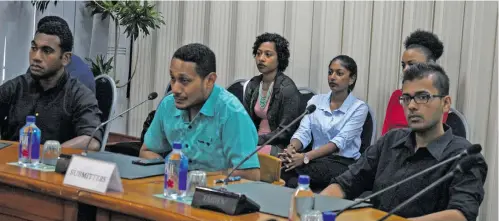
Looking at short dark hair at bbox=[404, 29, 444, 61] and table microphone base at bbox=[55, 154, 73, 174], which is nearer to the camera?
table microphone base at bbox=[55, 154, 73, 174]

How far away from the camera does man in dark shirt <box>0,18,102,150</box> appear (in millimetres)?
3271

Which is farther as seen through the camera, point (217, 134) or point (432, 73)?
point (217, 134)

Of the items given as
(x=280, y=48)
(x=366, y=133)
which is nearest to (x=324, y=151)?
(x=366, y=133)

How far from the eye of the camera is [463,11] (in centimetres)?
411

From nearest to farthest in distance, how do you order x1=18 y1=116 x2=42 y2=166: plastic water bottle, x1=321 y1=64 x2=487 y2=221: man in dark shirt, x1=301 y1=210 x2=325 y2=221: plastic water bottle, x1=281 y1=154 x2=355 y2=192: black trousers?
x1=301 y1=210 x2=325 y2=221: plastic water bottle < x1=321 y1=64 x2=487 y2=221: man in dark shirt < x1=18 y1=116 x2=42 y2=166: plastic water bottle < x1=281 y1=154 x2=355 y2=192: black trousers

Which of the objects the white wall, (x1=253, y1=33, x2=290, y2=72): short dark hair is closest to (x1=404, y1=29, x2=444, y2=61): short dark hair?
the white wall

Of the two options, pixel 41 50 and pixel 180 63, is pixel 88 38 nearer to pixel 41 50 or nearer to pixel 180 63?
pixel 41 50

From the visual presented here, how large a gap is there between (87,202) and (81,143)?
109 centimetres

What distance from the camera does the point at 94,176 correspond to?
85.3 inches

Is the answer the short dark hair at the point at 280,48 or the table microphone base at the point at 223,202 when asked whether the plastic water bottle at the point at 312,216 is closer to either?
the table microphone base at the point at 223,202

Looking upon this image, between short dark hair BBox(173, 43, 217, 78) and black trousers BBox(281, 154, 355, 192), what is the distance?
4.08 ft

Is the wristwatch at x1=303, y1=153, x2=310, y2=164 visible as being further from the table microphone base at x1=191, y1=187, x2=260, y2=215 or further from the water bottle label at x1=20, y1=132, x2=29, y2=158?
the table microphone base at x1=191, y1=187, x2=260, y2=215

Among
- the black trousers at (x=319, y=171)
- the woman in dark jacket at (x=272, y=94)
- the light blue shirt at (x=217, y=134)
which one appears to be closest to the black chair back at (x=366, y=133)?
the black trousers at (x=319, y=171)

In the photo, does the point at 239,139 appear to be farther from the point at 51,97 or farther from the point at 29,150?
the point at 51,97
